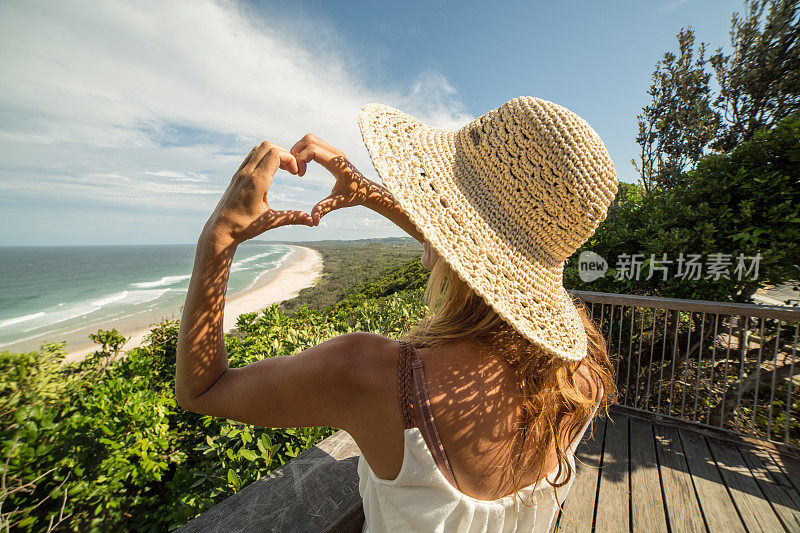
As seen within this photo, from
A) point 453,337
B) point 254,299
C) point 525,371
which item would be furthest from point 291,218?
point 254,299

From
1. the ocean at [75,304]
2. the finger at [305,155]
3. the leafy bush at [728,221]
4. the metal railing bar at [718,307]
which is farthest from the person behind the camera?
the ocean at [75,304]

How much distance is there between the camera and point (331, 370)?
0.79 m

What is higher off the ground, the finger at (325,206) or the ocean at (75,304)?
the finger at (325,206)

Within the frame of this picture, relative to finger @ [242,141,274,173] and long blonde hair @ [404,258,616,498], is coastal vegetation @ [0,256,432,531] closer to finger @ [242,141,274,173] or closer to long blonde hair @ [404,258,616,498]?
finger @ [242,141,274,173]

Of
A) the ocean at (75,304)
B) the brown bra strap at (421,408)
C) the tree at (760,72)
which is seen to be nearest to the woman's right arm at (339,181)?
the brown bra strap at (421,408)

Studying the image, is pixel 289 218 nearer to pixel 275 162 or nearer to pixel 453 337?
pixel 275 162

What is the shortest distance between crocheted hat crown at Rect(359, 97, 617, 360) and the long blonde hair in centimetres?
10

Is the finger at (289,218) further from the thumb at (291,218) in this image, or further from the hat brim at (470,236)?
the hat brim at (470,236)

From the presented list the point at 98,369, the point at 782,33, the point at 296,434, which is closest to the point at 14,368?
the point at 98,369

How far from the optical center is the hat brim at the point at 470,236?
33.2 inches

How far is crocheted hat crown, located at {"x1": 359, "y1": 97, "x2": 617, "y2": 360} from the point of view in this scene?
851 millimetres

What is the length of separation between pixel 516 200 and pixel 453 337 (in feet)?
1.45

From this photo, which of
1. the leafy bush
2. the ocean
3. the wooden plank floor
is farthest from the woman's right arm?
the ocean

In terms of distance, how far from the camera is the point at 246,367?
788mm
